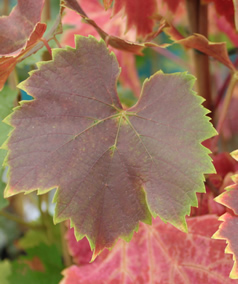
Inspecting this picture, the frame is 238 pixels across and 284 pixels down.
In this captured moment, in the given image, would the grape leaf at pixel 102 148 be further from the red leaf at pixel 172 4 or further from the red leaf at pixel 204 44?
the red leaf at pixel 172 4

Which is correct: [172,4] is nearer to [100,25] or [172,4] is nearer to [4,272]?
[100,25]

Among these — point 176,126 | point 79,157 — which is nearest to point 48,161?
point 79,157

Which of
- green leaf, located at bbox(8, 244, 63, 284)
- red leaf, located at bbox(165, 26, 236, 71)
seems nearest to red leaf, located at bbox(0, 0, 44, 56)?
red leaf, located at bbox(165, 26, 236, 71)

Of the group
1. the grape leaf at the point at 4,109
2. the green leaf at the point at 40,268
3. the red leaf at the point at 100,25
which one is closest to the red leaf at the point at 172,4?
the red leaf at the point at 100,25

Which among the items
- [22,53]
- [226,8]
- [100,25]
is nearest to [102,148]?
[22,53]

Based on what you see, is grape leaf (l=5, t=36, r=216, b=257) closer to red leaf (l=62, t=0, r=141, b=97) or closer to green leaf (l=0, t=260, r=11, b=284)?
red leaf (l=62, t=0, r=141, b=97)
